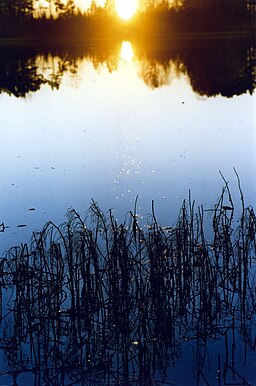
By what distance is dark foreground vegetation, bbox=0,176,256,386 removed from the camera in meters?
3.21

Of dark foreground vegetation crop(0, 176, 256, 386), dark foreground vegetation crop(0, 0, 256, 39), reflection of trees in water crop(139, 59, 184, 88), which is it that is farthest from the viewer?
dark foreground vegetation crop(0, 0, 256, 39)

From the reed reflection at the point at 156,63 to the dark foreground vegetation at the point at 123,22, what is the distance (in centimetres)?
108

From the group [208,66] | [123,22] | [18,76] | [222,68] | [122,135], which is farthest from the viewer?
[123,22]

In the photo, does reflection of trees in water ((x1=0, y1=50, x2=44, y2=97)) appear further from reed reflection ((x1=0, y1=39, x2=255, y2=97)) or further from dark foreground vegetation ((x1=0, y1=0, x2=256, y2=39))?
dark foreground vegetation ((x1=0, y1=0, x2=256, y2=39))

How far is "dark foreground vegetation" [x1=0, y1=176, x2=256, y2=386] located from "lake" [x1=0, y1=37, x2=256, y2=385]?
0.08 m

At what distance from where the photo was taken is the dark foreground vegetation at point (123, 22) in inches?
944

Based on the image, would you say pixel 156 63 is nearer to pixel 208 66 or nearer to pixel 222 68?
pixel 208 66

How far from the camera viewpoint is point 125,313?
11.7ft

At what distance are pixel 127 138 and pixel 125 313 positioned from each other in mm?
5506

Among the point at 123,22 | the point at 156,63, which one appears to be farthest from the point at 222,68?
the point at 123,22

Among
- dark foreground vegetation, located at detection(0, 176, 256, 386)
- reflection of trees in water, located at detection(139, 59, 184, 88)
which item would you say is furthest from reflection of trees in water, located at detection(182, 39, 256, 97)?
dark foreground vegetation, located at detection(0, 176, 256, 386)

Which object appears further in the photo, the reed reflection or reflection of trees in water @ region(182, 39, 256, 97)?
the reed reflection

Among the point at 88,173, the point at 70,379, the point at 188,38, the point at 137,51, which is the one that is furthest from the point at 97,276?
the point at 188,38

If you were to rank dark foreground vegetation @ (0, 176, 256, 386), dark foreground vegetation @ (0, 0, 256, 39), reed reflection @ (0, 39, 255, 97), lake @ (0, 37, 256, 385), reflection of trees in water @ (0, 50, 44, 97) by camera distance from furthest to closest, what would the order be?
1. dark foreground vegetation @ (0, 0, 256, 39)
2. reflection of trees in water @ (0, 50, 44, 97)
3. reed reflection @ (0, 39, 255, 97)
4. lake @ (0, 37, 256, 385)
5. dark foreground vegetation @ (0, 176, 256, 386)
